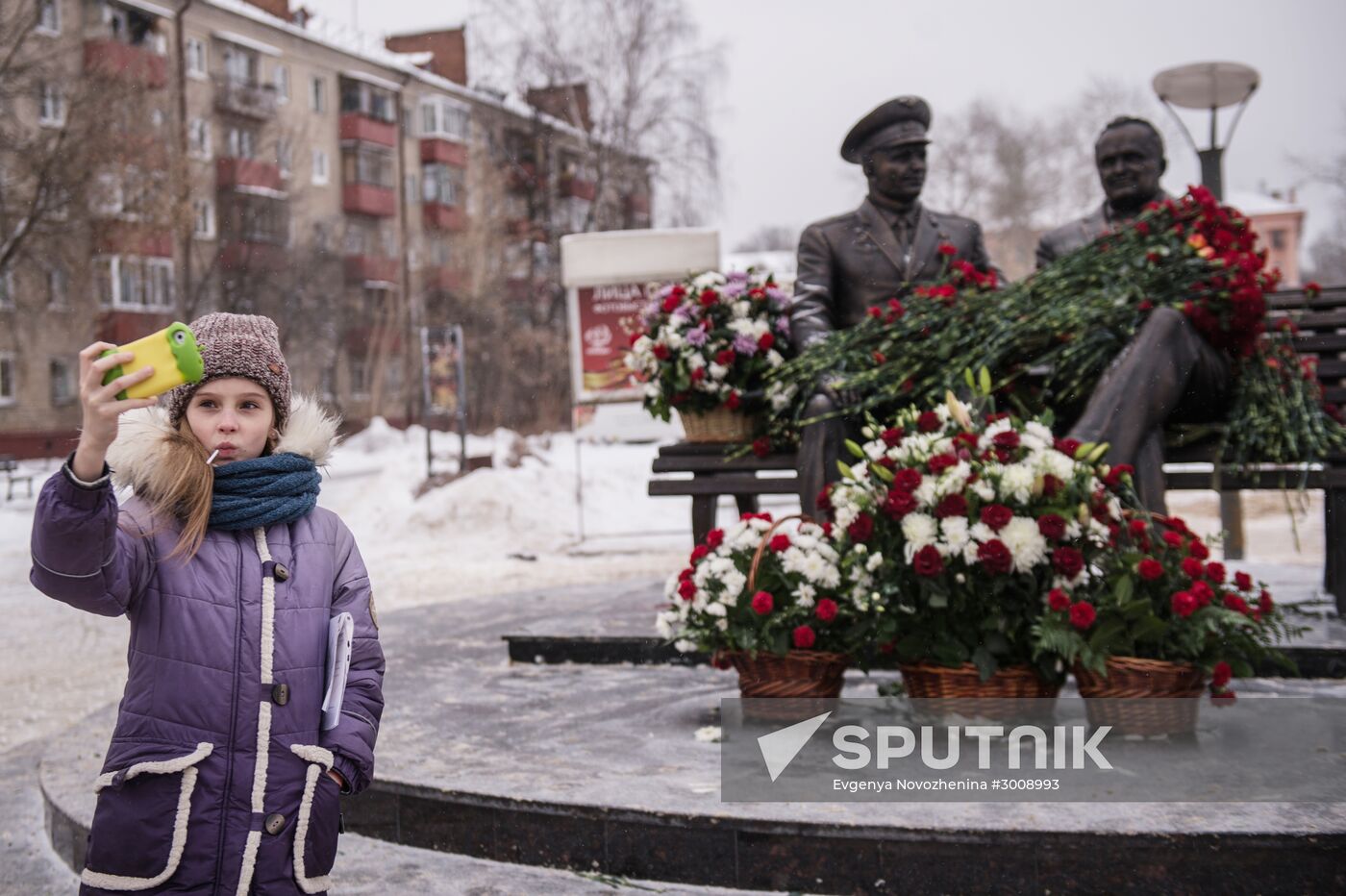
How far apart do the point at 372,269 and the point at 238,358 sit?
40685mm

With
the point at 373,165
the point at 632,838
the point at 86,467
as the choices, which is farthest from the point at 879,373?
the point at 373,165

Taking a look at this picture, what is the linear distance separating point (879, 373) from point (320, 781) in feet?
11.3

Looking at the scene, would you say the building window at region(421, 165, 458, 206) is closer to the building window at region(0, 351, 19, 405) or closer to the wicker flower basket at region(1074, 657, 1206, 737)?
the building window at region(0, 351, 19, 405)

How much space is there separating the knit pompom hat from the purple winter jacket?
70mm

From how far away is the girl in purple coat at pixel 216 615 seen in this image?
2.25m

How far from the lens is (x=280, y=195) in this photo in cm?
3238

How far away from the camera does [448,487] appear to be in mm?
16562

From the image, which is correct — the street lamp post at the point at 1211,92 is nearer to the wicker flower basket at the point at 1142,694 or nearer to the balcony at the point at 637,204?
the wicker flower basket at the point at 1142,694

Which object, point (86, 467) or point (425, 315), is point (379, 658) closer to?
point (86, 467)

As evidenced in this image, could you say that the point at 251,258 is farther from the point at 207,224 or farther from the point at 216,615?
the point at 216,615

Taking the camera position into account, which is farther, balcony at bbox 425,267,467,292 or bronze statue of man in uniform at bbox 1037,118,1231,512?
balcony at bbox 425,267,467,292

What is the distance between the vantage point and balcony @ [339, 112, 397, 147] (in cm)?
4219

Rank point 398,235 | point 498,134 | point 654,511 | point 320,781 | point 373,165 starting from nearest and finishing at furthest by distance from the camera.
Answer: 1. point 320,781
2. point 654,511
3. point 498,134
4. point 398,235
5. point 373,165

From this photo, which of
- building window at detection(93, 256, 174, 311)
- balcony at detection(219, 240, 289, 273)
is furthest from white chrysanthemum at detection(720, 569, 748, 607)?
balcony at detection(219, 240, 289, 273)
